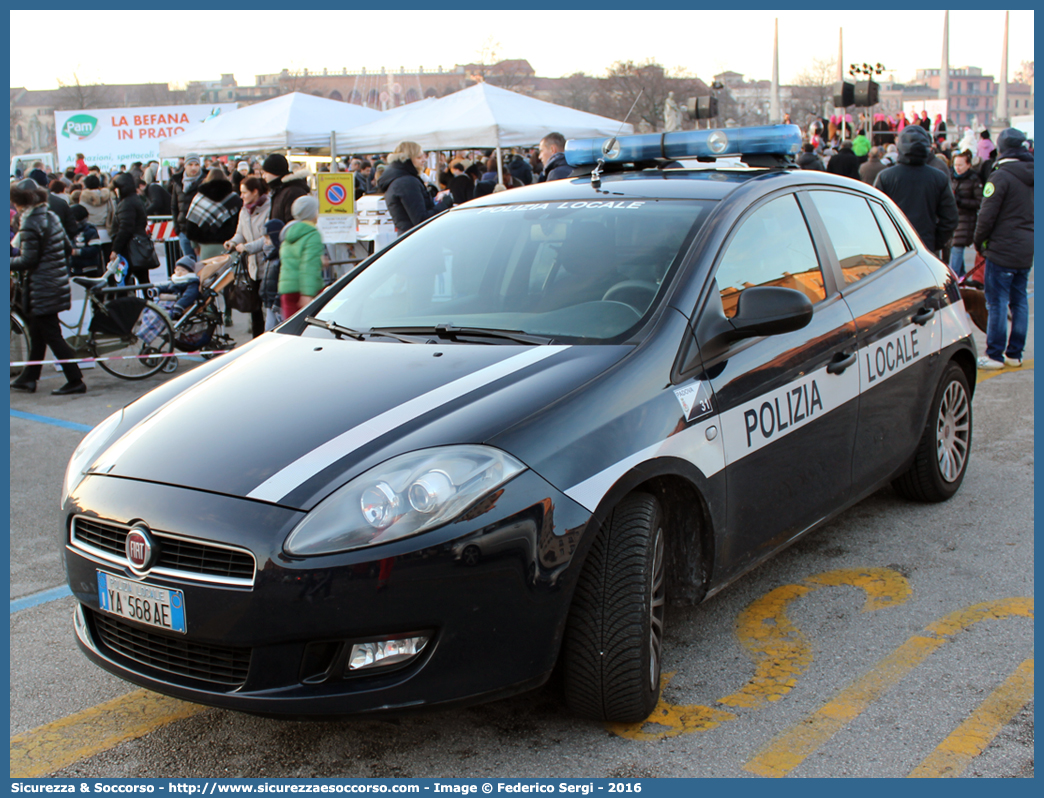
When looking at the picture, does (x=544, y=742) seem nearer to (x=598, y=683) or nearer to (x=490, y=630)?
(x=598, y=683)

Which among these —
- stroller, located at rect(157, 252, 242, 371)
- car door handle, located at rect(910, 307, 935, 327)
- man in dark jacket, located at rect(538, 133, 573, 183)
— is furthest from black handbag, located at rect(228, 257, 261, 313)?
car door handle, located at rect(910, 307, 935, 327)

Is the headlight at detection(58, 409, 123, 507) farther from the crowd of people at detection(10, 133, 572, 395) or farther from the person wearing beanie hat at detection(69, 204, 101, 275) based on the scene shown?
the person wearing beanie hat at detection(69, 204, 101, 275)

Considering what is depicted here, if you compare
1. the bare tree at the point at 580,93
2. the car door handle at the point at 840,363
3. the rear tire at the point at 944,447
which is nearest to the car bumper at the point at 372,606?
the car door handle at the point at 840,363

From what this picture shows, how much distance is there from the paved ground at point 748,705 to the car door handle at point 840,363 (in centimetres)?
86

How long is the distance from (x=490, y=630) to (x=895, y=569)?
7.24 feet

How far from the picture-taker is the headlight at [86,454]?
295cm

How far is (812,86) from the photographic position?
8631cm

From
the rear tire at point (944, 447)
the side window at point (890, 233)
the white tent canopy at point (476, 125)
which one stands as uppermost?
the white tent canopy at point (476, 125)

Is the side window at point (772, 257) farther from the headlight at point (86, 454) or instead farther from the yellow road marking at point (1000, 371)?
the yellow road marking at point (1000, 371)

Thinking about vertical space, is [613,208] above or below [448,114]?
below

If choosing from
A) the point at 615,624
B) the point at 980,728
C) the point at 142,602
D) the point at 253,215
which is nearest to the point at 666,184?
the point at 615,624

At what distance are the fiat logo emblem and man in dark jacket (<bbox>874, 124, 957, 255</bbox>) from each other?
23.4ft
